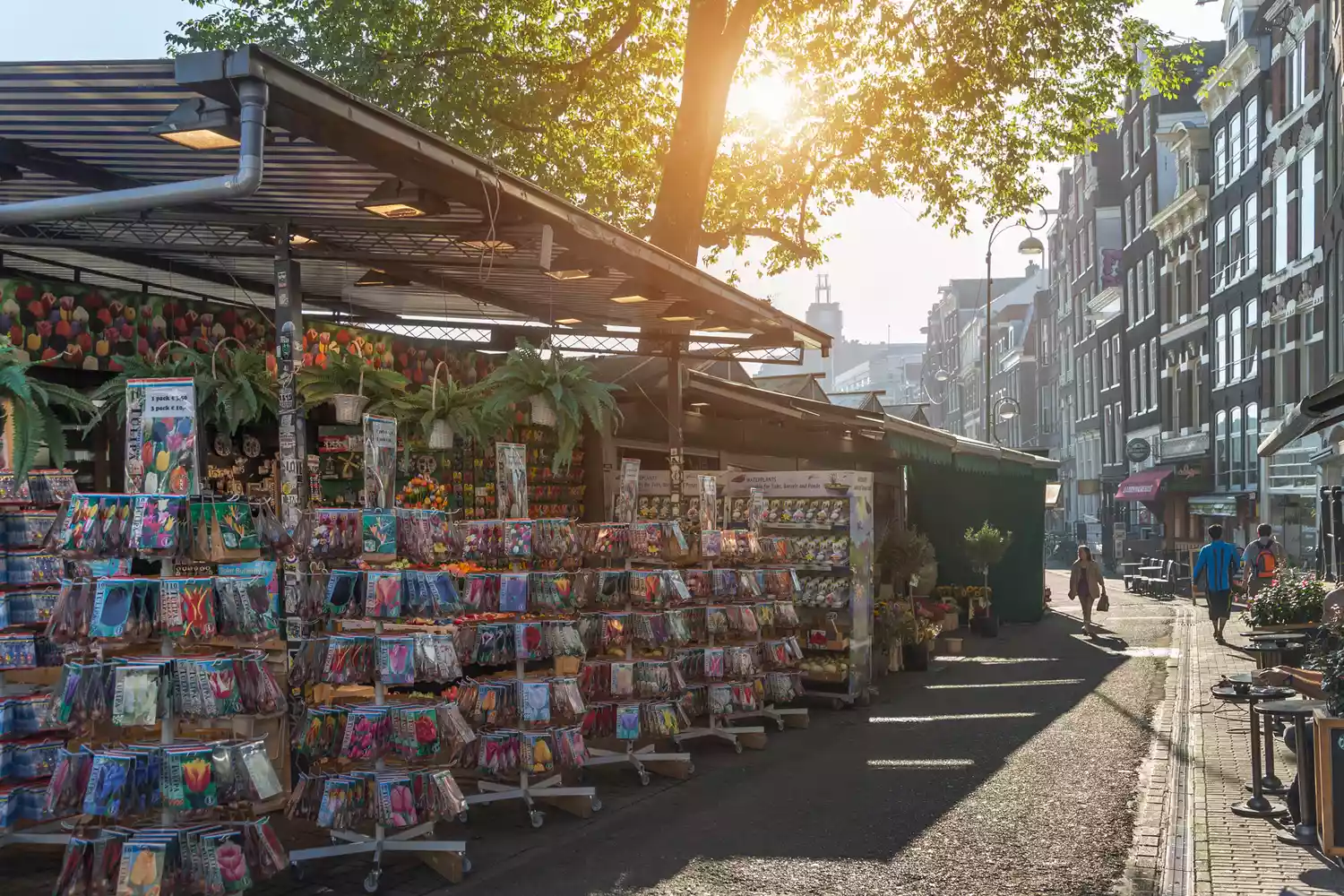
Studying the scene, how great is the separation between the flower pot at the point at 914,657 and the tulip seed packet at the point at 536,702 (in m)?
10.1

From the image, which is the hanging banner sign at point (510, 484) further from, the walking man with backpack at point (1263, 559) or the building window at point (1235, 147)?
the building window at point (1235, 147)

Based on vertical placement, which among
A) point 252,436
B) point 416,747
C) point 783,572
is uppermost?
point 252,436

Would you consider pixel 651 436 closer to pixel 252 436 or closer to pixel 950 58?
pixel 252 436

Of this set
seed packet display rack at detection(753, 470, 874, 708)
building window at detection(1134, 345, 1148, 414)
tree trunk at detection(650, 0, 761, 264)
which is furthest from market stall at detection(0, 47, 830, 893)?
building window at detection(1134, 345, 1148, 414)

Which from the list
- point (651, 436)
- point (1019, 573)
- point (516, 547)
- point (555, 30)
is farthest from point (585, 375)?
point (1019, 573)

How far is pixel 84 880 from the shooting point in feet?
20.6

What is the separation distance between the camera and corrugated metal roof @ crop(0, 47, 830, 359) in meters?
6.88

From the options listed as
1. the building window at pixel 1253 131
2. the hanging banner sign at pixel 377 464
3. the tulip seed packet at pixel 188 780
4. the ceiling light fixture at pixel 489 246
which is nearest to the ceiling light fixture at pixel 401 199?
the ceiling light fixture at pixel 489 246

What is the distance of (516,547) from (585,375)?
2817 millimetres

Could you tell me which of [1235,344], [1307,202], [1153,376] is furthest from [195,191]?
[1153,376]

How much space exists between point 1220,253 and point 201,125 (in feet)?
128

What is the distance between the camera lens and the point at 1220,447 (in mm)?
41219

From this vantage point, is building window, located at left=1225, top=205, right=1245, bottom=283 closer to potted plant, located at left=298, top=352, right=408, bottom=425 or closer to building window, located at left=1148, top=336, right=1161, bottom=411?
building window, located at left=1148, top=336, right=1161, bottom=411

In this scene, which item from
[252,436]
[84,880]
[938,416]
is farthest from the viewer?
[938,416]
